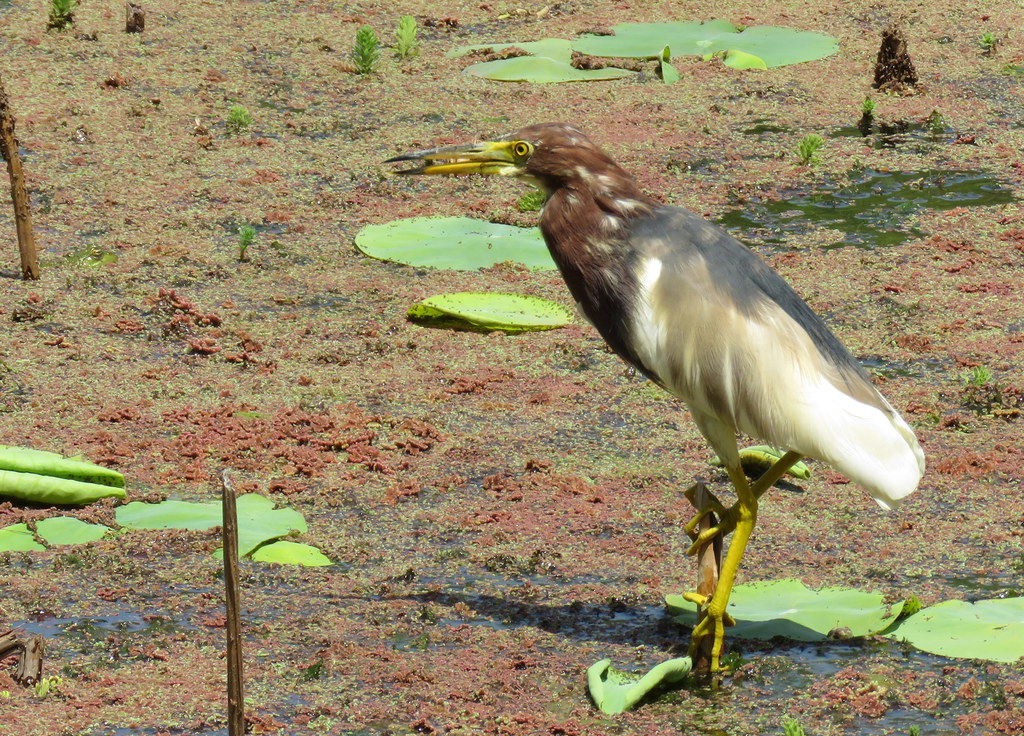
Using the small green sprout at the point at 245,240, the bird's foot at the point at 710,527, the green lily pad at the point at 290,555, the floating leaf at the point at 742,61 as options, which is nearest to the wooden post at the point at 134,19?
the small green sprout at the point at 245,240

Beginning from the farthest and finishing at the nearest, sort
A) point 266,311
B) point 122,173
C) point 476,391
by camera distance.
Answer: point 122,173, point 266,311, point 476,391

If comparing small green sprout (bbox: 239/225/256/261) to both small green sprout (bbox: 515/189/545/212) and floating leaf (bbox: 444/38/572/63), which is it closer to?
small green sprout (bbox: 515/189/545/212)

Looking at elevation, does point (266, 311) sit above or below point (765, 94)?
below

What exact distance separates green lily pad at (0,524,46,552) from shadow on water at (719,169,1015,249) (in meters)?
4.76

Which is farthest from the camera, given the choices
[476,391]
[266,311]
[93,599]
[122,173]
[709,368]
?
[122,173]

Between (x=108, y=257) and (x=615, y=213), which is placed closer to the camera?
(x=615, y=213)

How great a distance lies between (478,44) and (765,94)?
2.53 m

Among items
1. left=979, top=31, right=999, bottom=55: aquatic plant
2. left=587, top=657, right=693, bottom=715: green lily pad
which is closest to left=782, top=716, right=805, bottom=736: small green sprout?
left=587, top=657, right=693, bottom=715: green lily pad

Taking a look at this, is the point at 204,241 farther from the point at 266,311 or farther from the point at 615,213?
the point at 615,213

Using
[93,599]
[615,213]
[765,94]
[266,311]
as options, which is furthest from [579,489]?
[765,94]

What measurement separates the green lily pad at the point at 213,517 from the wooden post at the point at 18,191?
97.1 inches

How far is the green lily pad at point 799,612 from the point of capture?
194 inches

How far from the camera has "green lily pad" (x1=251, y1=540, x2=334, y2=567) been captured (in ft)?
18.2

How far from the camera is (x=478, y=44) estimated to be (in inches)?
487
